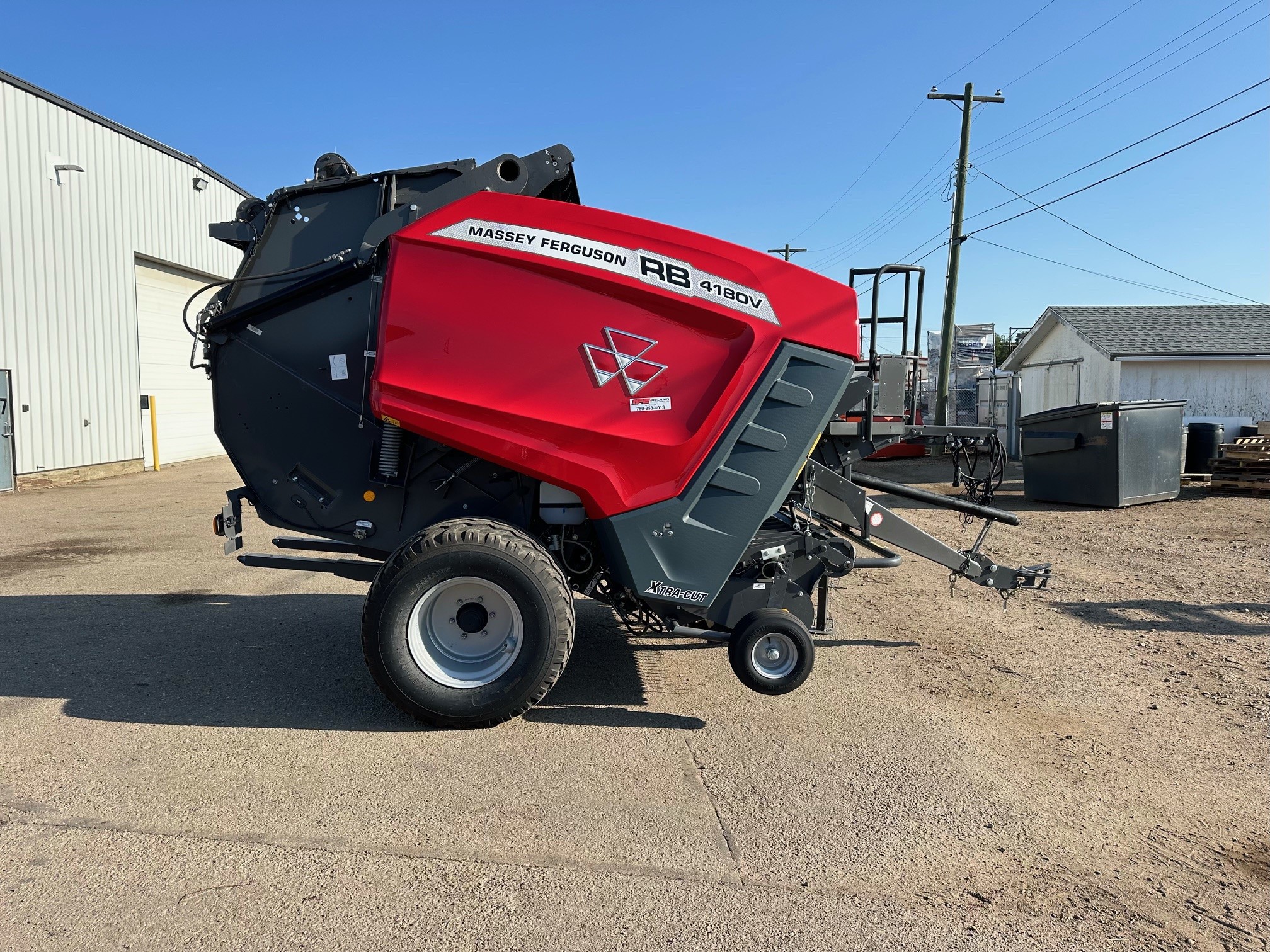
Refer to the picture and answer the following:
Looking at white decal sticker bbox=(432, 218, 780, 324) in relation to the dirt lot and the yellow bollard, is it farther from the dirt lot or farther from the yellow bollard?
the yellow bollard

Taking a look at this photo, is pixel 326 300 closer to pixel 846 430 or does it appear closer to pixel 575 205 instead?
pixel 575 205

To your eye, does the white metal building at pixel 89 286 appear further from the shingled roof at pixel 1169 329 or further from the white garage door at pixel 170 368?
the shingled roof at pixel 1169 329

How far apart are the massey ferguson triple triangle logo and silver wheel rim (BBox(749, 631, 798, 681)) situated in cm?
143

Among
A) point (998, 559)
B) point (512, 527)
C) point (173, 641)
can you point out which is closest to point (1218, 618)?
point (998, 559)

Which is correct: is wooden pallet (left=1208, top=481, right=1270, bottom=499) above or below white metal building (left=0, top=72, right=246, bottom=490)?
below

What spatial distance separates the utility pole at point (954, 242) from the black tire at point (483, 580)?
18637 millimetres

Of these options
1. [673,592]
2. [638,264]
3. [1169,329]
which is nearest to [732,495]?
[673,592]

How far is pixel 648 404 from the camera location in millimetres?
4188

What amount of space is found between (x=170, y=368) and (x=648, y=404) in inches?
764

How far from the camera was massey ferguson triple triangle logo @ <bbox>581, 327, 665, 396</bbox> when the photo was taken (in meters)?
4.17

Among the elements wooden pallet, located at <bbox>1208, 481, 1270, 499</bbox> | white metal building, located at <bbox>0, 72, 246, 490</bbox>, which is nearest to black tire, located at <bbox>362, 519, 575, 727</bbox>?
white metal building, located at <bbox>0, 72, 246, 490</bbox>

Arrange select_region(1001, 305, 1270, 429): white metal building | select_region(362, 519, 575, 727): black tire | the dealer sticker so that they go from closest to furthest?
select_region(362, 519, 575, 727): black tire < the dealer sticker < select_region(1001, 305, 1270, 429): white metal building

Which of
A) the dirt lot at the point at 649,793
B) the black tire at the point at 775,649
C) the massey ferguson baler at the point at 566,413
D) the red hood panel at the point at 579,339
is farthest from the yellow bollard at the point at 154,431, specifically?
the black tire at the point at 775,649

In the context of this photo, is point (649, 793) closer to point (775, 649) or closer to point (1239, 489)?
point (775, 649)
